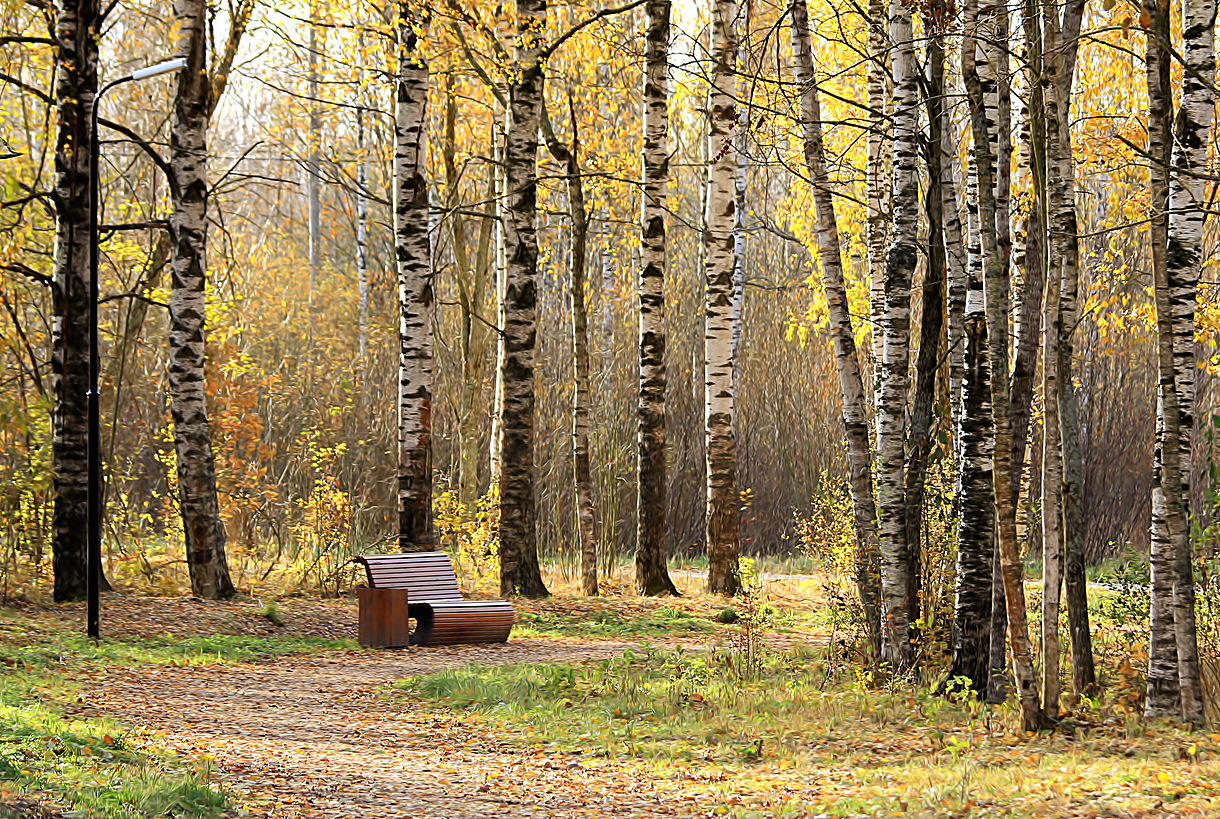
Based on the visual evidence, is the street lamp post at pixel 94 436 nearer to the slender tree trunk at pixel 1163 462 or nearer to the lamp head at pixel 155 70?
the lamp head at pixel 155 70

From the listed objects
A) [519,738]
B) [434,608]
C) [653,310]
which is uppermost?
[653,310]

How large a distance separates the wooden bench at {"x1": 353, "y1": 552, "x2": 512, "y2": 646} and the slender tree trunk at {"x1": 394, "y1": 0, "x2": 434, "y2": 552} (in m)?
1.60

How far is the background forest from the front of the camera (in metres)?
8.38

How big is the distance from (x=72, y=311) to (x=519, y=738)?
7.38 m

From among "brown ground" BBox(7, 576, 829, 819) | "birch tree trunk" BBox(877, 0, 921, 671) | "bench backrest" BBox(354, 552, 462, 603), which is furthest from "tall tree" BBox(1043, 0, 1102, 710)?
"bench backrest" BBox(354, 552, 462, 603)

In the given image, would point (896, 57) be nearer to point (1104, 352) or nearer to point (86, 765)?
point (86, 765)

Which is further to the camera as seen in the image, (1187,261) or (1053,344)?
(1187,261)

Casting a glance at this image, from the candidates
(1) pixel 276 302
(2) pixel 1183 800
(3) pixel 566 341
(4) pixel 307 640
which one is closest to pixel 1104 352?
(3) pixel 566 341

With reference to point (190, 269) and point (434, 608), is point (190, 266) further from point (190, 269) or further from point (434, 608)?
point (434, 608)

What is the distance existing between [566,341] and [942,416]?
12.6 meters

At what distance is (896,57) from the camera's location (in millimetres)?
8234

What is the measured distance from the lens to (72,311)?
12547 millimetres

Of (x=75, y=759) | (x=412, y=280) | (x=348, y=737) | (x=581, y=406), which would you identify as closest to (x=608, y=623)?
(x=581, y=406)

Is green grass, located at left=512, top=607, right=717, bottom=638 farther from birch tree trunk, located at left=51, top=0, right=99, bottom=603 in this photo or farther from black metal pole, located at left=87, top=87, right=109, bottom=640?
birch tree trunk, located at left=51, top=0, right=99, bottom=603
